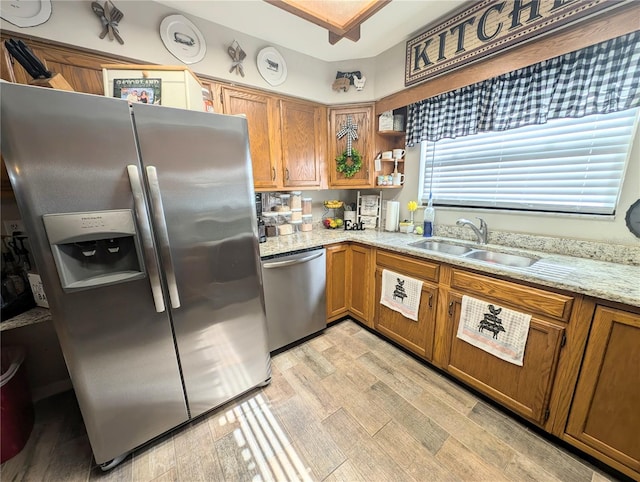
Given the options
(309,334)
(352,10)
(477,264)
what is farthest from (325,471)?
(352,10)

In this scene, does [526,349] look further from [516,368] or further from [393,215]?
A: [393,215]

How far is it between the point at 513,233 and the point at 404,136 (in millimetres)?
1378

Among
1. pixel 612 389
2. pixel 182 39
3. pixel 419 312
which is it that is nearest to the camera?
pixel 612 389

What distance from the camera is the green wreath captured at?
247 centimetres

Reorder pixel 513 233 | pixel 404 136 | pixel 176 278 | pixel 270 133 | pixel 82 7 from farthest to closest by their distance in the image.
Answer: pixel 404 136
pixel 270 133
pixel 513 233
pixel 82 7
pixel 176 278

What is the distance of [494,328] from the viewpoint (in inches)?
57.4

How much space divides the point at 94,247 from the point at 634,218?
2.85 meters

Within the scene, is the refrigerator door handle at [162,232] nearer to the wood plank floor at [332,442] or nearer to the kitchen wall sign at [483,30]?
the wood plank floor at [332,442]

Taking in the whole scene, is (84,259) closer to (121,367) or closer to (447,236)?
(121,367)

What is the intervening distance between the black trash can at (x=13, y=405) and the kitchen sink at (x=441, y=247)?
8.77 ft

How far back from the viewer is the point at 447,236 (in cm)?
225

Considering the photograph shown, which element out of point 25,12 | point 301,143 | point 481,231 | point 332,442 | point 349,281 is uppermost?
point 25,12

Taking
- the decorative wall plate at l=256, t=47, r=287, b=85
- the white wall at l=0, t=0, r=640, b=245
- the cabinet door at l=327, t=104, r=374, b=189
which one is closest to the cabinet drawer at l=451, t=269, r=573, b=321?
the white wall at l=0, t=0, r=640, b=245

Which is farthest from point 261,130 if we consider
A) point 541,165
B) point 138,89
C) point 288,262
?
point 541,165
